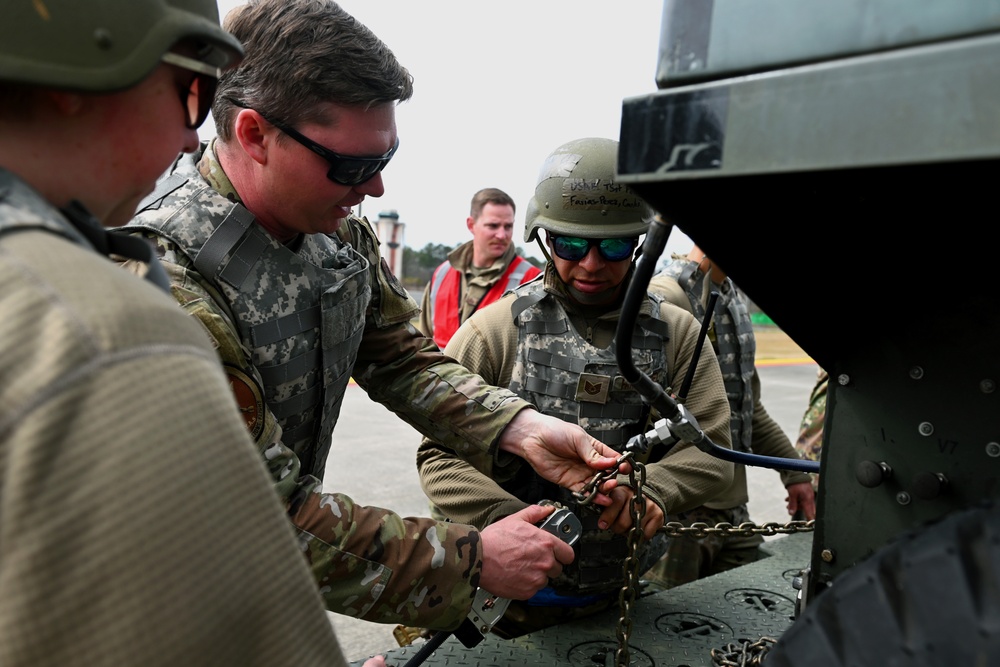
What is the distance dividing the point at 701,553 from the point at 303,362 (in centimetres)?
222

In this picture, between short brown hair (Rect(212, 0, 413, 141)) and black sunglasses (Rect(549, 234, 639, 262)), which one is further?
black sunglasses (Rect(549, 234, 639, 262))

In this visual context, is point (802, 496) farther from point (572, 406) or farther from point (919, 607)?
point (919, 607)

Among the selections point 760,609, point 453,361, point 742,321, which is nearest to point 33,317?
point 453,361

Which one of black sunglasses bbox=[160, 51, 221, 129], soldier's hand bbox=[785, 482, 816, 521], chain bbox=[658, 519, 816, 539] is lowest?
soldier's hand bbox=[785, 482, 816, 521]

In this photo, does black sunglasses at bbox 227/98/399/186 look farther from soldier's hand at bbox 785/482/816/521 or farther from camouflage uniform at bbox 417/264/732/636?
soldier's hand at bbox 785/482/816/521

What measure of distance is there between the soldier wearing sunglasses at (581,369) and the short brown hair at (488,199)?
3.15 metres

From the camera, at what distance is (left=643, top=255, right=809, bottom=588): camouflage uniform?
138 inches

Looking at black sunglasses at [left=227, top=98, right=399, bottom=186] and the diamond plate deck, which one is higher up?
black sunglasses at [left=227, top=98, right=399, bottom=186]

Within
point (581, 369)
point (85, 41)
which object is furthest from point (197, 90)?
point (581, 369)

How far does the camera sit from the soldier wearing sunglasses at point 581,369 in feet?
8.19

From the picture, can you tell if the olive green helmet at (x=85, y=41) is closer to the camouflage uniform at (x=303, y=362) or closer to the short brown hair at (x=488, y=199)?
the camouflage uniform at (x=303, y=362)

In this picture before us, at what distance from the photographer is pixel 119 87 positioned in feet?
3.17

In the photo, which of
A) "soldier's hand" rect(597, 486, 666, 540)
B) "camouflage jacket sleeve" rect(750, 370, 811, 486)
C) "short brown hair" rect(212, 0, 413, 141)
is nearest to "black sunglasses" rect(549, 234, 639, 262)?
"soldier's hand" rect(597, 486, 666, 540)

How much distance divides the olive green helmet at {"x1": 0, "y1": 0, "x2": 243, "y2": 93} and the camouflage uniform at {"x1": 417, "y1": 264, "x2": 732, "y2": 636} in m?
1.62
